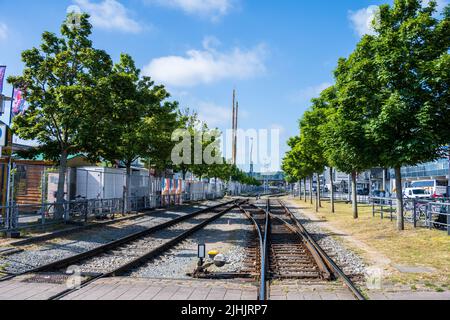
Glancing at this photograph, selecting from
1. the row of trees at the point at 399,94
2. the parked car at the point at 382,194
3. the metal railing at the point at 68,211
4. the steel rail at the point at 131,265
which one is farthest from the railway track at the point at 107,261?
the parked car at the point at 382,194

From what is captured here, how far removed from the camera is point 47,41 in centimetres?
1831

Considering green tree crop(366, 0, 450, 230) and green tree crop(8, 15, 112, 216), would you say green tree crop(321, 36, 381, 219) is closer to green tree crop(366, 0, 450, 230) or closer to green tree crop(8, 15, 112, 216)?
green tree crop(366, 0, 450, 230)

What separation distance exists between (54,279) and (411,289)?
6.81m

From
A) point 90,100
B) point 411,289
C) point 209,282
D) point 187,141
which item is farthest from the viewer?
point 187,141

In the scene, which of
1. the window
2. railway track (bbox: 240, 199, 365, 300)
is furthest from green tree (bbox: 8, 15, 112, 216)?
railway track (bbox: 240, 199, 365, 300)

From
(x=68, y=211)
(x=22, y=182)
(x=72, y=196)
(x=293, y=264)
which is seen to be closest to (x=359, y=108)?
(x=293, y=264)

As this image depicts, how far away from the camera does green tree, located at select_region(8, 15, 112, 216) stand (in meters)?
17.2

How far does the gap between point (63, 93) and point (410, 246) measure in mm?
14413

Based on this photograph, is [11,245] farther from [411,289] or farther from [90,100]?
[411,289]

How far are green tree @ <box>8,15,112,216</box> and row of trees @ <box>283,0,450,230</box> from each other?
10.6 meters

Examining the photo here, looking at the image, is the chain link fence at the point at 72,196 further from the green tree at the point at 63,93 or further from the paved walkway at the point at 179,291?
the paved walkway at the point at 179,291

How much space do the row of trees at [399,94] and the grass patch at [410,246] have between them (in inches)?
46.2

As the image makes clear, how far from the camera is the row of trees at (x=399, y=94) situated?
541 inches
